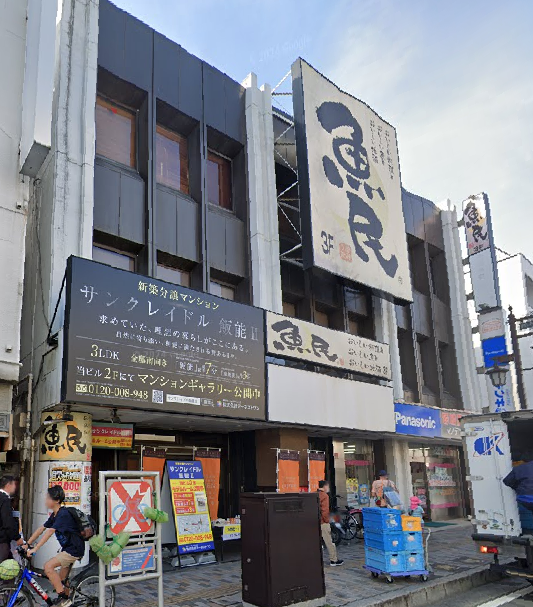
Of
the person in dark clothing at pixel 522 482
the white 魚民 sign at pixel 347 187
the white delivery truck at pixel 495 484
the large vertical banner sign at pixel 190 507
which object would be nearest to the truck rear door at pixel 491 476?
the white delivery truck at pixel 495 484

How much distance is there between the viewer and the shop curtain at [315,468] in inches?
598

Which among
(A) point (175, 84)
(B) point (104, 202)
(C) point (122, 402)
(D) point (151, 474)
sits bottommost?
(D) point (151, 474)

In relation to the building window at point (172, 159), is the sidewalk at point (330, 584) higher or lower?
lower

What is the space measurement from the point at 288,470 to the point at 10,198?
9064 millimetres

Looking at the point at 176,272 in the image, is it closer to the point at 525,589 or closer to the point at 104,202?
the point at 104,202

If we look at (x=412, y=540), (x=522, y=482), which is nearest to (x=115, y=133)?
(x=412, y=540)

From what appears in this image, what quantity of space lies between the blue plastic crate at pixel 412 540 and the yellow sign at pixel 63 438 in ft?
19.8

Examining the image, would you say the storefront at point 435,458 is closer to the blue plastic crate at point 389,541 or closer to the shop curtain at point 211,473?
the shop curtain at point 211,473

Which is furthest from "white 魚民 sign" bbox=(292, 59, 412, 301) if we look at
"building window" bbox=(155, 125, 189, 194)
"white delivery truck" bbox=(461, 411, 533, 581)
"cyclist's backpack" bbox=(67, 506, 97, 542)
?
"cyclist's backpack" bbox=(67, 506, 97, 542)

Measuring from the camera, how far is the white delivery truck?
913 cm

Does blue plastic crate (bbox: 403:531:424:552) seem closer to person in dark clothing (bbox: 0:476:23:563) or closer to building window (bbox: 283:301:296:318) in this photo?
person in dark clothing (bbox: 0:476:23:563)

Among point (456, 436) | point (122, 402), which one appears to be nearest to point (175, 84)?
point (122, 402)

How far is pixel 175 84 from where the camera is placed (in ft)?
49.1

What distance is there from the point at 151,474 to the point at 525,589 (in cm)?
681
